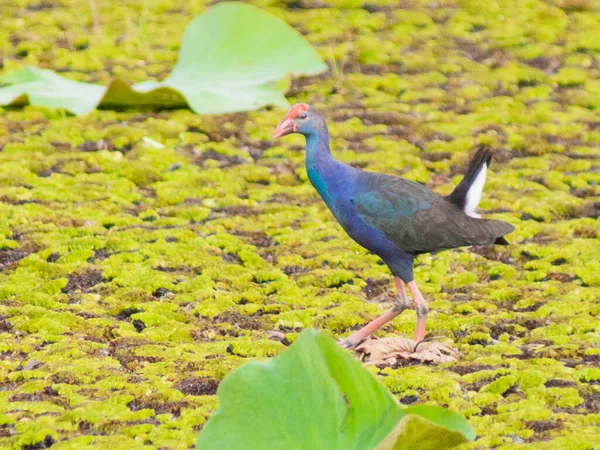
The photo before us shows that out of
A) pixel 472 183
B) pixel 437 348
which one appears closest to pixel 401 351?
pixel 437 348

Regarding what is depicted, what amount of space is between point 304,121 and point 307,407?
7.45 ft

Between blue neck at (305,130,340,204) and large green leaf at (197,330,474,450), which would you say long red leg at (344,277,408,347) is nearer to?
blue neck at (305,130,340,204)

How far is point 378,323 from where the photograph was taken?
4.50 m

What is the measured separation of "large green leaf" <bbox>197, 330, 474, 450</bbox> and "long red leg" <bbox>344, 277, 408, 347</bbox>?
163cm

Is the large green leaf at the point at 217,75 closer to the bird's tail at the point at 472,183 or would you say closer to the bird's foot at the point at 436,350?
the bird's tail at the point at 472,183

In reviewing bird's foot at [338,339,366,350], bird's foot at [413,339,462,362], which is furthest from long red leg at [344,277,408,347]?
bird's foot at [413,339,462,362]

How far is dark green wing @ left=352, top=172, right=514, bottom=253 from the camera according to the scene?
460 cm

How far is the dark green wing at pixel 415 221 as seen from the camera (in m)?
4.60

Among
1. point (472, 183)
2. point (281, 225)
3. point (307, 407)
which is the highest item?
point (307, 407)

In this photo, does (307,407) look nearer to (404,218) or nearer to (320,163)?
(404,218)

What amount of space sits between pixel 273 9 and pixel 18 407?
18.5 ft

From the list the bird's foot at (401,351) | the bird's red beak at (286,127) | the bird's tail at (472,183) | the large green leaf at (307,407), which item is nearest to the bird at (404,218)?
the bird's tail at (472,183)

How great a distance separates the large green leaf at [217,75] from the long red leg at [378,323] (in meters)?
2.32

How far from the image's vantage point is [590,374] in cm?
400
